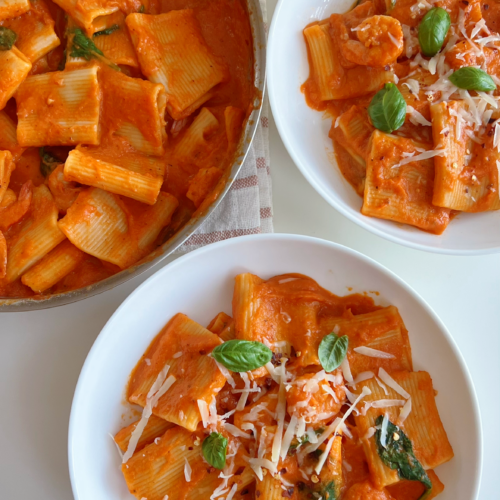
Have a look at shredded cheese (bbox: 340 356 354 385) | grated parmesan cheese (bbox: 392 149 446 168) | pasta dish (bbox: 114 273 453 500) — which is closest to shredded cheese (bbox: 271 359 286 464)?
pasta dish (bbox: 114 273 453 500)

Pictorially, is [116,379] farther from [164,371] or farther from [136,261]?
[136,261]

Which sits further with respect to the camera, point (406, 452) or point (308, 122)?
point (308, 122)

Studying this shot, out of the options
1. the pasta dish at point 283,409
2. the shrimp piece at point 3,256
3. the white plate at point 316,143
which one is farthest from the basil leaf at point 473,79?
the shrimp piece at point 3,256

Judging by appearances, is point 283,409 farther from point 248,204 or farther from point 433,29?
point 433,29

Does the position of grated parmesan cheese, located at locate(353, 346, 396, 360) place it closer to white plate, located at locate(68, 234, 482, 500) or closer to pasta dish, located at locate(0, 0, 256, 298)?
white plate, located at locate(68, 234, 482, 500)

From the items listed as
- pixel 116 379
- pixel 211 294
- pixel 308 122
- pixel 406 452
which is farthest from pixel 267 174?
pixel 406 452

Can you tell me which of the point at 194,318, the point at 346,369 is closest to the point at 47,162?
the point at 194,318

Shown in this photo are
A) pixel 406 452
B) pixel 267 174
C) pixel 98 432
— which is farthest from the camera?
pixel 267 174
